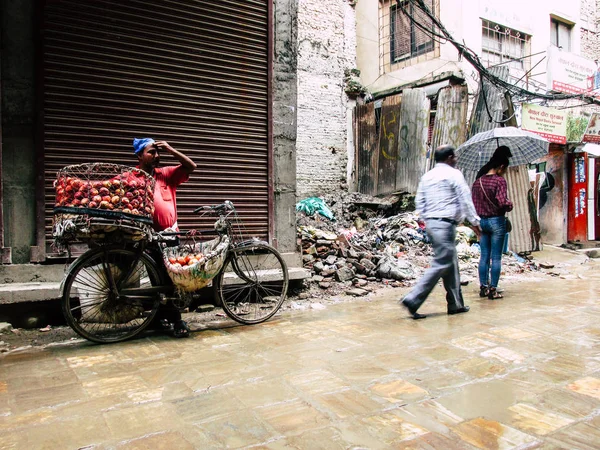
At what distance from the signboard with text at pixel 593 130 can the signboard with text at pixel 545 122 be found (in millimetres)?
2618

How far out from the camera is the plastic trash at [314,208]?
11.3 m

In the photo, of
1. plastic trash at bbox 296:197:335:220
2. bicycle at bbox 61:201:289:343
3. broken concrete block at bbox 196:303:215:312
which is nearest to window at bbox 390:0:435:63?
plastic trash at bbox 296:197:335:220

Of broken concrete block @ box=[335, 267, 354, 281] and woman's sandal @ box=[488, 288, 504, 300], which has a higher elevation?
broken concrete block @ box=[335, 267, 354, 281]

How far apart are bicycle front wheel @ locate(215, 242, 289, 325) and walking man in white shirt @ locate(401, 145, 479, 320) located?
1.47 meters

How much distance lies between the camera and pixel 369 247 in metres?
9.07

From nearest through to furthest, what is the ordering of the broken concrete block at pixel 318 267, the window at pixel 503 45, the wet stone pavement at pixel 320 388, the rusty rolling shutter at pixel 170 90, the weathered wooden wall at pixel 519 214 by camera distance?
the wet stone pavement at pixel 320 388 → the rusty rolling shutter at pixel 170 90 → the broken concrete block at pixel 318 267 → the weathered wooden wall at pixel 519 214 → the window at pixel 503 45

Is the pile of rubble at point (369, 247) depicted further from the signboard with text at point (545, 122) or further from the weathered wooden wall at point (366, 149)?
the signboard with text at point (545, 122)

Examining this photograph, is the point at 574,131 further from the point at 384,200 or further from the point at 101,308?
the point at 101,308

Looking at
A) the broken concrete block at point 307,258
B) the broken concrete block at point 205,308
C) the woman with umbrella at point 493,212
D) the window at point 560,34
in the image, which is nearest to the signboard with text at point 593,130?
the window at point 560,34

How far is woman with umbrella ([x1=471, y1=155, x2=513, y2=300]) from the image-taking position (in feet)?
20.1

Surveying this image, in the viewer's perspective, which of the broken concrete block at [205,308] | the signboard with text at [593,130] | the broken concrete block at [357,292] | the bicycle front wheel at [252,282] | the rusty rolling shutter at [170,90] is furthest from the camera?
the signboard with text at [593,130]

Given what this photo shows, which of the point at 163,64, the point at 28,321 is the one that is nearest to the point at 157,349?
the point at 28,321

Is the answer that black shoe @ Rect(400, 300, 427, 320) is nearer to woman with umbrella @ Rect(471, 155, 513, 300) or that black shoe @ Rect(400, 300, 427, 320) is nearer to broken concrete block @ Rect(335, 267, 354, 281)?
woman with umbrella @ Rect(471, 155, 513, 300)

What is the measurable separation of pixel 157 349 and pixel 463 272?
6.23 metres
